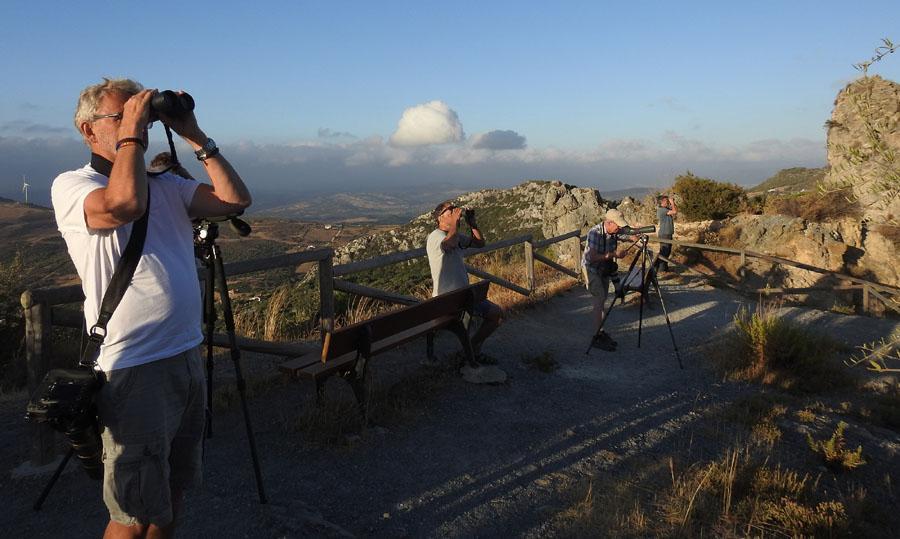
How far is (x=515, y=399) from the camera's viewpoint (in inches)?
197

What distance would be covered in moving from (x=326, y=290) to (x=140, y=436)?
3359 millimetres

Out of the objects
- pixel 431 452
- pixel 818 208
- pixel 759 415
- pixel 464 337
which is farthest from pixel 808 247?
pixel 431 452

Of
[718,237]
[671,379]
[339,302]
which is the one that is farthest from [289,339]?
[718,237]

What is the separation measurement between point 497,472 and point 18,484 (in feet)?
9.99

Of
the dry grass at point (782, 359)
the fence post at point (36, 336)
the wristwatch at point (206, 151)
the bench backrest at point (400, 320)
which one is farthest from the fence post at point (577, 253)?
the wristwatch at point (206, 151)

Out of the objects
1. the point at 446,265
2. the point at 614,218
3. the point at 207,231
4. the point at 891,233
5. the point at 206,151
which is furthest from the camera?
the point at 891,233

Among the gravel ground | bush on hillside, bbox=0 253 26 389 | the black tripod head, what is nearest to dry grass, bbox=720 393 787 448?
the gravel ground

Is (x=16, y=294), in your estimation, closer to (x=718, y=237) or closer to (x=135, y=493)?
(x=135, y=493)

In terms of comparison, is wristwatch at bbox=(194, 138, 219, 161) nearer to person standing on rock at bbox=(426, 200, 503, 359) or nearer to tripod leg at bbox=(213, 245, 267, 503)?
tripod leg at bbox=(213, 245, 267, 503)

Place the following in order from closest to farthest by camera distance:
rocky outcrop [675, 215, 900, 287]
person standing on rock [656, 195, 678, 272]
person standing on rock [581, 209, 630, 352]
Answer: person standing on rock [581, 209, 630, 352]
person standing on rock [656, 195, 678, 272]
rocky outcrop [675, 215, 900, 287]

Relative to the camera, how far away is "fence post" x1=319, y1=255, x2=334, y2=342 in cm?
508

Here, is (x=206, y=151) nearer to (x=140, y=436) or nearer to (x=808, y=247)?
(x=140, y=436)

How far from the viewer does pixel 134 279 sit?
6.08 ft

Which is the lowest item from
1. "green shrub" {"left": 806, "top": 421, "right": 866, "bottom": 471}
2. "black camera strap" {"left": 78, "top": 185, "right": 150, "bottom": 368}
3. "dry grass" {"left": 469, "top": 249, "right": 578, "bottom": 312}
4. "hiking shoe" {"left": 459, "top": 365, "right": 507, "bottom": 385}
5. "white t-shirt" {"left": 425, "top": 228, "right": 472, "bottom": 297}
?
"green shrub" {"left": 806, "top": 421, "right": 866, "bottom": 471}
